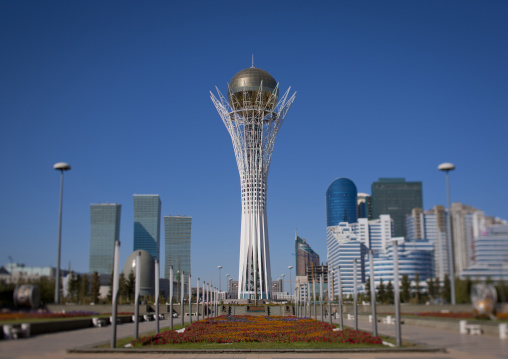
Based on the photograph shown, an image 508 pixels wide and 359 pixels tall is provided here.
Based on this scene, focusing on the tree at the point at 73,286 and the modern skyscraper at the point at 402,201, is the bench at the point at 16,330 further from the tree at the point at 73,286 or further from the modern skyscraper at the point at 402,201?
the tree at the point at 73,286

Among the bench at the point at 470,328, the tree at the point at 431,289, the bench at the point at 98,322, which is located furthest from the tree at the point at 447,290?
the bench at the point at 98,322

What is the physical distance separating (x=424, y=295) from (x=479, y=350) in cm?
280

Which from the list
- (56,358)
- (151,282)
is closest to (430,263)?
(56,358)

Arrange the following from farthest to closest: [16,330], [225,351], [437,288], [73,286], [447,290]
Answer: [73,286] < [225,351] < [437,288] < [447,290] < [16,330]

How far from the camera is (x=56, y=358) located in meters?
12.8

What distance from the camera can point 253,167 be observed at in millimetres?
71688

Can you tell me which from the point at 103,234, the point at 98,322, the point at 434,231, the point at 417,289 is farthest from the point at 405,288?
the point at 103,234

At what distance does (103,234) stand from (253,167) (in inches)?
4738

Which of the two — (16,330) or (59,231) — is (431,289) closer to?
(16,330)

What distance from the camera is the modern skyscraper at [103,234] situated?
17000 cm

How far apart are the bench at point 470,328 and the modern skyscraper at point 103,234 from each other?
524 ft

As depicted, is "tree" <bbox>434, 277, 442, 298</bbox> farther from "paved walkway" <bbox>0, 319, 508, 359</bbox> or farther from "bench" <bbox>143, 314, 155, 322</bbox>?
"bench" <bbox>143, 314, 155, 322</bbox>

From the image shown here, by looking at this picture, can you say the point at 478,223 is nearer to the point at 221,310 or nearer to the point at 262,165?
the point at 221,310

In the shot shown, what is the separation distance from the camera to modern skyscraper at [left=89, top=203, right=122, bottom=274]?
6693 inches
